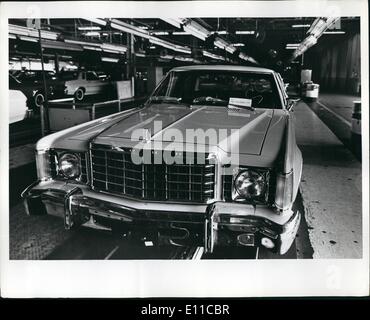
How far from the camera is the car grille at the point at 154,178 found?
5.18 ft

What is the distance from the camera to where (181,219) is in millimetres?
1573

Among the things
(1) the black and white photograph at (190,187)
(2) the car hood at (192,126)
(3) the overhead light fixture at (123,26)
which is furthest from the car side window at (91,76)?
(2) the car hood at (192,126)

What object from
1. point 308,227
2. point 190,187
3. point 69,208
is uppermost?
point 190,187

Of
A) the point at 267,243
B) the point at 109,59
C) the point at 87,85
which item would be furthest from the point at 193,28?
the point at 109,59

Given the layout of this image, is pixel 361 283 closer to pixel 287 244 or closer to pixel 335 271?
pixel 335 271

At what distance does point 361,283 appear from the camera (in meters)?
1.92

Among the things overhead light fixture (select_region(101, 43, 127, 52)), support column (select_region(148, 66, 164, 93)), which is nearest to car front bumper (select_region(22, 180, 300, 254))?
support column (select_region(148, 66, 164, 93))

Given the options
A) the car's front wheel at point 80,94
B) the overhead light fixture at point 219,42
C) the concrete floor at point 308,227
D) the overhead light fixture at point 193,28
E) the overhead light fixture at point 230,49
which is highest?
the overhead light fixture at point 219,42

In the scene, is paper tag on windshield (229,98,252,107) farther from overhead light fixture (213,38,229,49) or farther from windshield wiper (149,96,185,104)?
overhead light fixture (213,38,229,49)

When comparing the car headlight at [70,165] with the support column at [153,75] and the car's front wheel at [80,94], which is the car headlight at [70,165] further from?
the car's front wheel at [80,94]

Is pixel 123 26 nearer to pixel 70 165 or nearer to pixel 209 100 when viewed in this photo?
pixel 209 100

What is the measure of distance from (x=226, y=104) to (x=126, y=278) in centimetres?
122

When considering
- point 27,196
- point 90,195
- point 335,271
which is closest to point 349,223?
point 335,271

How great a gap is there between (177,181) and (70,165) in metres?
0.61
